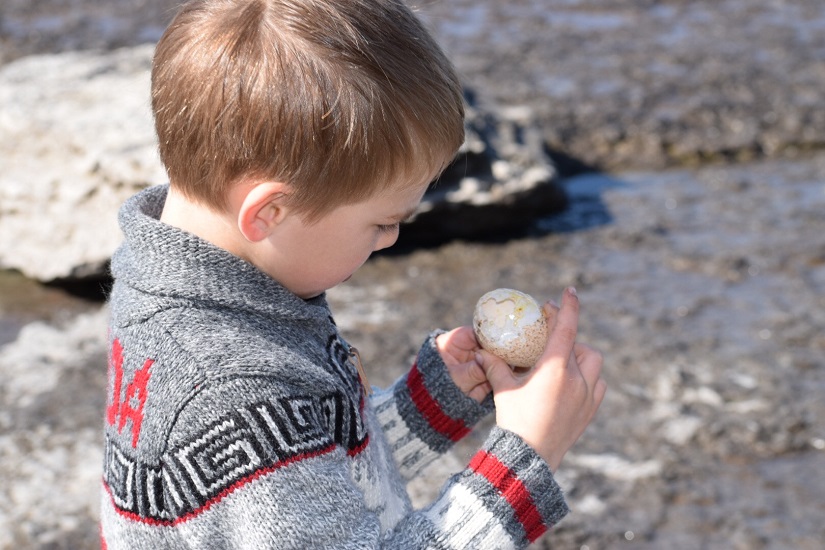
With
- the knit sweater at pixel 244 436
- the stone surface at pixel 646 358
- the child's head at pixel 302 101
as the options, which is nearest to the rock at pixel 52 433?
the stone surface at pixel 646 358

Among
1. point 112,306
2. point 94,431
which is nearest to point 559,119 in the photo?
point 94,431

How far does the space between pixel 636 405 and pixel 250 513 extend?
6.85ft

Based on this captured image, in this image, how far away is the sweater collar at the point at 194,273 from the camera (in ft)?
4.94

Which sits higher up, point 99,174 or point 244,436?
point 244,436

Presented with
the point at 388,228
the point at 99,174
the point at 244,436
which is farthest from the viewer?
the point at 99,174

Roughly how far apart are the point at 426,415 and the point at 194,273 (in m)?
0.62

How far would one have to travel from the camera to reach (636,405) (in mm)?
3309

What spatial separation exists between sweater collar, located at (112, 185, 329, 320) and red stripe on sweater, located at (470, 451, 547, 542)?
34cm

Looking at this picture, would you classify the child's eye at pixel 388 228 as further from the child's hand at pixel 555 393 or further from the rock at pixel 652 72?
the rock at pixel 652 72

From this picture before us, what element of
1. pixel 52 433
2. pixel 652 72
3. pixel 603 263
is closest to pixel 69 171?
pixel 52 433

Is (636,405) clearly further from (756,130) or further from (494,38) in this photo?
(494,38)

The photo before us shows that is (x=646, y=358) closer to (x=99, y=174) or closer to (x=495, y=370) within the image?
(x=495, y=370)

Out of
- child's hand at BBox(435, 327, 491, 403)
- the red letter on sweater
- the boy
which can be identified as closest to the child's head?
the boy

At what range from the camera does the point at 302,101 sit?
1.44m
